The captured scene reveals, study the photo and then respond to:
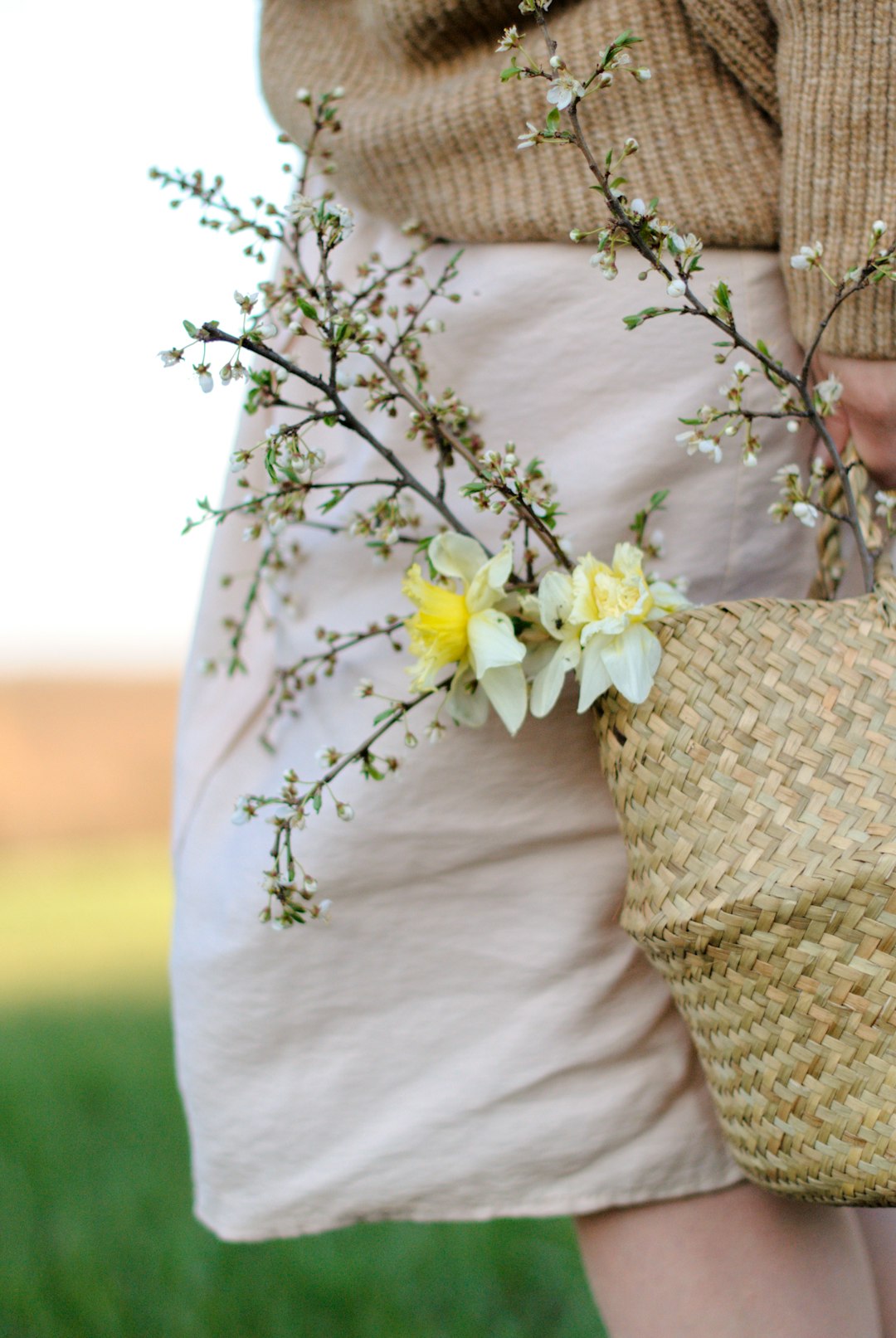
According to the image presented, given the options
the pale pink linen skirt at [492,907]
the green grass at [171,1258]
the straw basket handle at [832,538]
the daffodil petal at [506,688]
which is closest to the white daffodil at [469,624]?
the daffodil petal at [506,688]

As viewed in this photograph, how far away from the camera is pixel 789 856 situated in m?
0.75

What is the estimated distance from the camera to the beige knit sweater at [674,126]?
86cm

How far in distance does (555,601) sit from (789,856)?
225 millimetres

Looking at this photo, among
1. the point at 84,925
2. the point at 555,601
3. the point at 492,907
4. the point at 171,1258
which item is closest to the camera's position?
the point at 555,601

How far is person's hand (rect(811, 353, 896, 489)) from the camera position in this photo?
904mm

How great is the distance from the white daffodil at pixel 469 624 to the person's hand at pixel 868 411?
11.7 inches

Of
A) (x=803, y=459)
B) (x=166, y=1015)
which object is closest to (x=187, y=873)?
(x=803, y=459)

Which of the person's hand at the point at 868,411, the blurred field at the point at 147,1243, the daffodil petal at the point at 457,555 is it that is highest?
the person's hand at the point at 868,411

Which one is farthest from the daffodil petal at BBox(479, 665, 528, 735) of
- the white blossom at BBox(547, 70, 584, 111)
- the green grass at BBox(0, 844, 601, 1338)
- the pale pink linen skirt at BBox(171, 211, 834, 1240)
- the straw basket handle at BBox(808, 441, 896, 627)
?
the green grass at BBox(0, 844, 601, 1338)

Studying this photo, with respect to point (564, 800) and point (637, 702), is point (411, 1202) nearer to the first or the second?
point (564, 800)

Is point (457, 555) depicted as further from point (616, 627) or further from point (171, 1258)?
point (171, 1258)

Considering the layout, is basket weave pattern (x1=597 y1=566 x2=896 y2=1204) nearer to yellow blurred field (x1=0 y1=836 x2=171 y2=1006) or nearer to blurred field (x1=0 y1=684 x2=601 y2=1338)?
blurred field (x1=0 y1=684 x2=601 y2=1338)

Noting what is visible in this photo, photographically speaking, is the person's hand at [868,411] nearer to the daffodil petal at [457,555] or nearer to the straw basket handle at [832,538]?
the straw basket handle at [832,538]

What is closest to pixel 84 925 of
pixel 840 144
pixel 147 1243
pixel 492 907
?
pixel 147 1243
